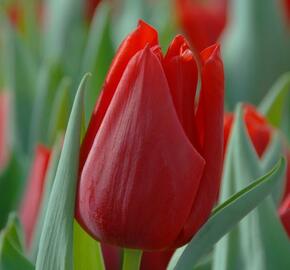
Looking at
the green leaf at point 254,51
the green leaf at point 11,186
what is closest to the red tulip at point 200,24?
the green leaf at point 254,51

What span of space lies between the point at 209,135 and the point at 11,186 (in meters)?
0.41

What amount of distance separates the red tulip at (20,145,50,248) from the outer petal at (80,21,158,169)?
7.8 inches

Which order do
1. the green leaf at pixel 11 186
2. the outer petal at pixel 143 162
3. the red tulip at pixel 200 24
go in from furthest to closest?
the red tulip at pixel 200 24 < the green leaf at pixel 11 186 < the outer petal at pixel 143 162

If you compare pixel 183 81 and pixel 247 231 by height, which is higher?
pixel 183 81

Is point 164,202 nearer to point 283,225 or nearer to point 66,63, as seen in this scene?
point 283,225

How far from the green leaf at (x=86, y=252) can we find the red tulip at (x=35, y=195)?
0.44 ft

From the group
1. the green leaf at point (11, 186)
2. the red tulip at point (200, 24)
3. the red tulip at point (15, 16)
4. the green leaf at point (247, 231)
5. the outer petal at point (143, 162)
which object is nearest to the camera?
the outer petal at point (143, 162)

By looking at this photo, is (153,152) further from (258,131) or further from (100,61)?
(100,61)

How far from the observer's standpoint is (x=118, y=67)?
22.7 inches

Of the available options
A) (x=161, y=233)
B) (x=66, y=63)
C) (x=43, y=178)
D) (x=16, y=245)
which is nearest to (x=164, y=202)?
(x=161, y=233)

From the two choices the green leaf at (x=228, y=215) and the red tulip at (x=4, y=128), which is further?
the red tulip at (x=4, y=128)

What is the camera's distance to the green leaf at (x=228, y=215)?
581 mm

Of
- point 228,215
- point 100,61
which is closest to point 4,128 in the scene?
point 100,61

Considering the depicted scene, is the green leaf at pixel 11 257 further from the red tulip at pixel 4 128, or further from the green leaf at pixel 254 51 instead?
the green leaf at pixel 254 51
